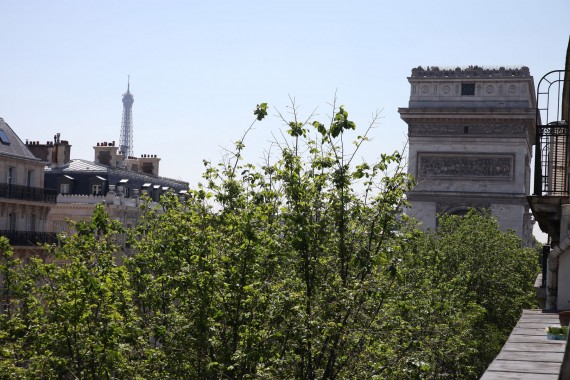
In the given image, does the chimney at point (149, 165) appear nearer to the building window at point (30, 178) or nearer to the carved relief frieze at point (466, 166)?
the carved relief frieze at point (466, 166)

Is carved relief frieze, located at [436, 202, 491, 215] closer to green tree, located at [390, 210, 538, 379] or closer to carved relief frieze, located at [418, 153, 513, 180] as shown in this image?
carved relief frieze, located at [418, 153, 513, 180]

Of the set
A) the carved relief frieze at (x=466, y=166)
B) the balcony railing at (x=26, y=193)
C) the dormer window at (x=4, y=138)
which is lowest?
the balcony railing at (x=26, y=193)

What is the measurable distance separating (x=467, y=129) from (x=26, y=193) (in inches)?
1137

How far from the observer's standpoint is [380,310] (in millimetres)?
13602

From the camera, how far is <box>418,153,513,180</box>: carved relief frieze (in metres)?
58.4

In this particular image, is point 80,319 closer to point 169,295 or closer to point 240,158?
point 169,295

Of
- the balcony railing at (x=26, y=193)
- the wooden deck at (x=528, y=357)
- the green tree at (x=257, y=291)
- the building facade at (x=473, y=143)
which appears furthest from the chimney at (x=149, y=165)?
the wooden deck at (x=528, y=357)

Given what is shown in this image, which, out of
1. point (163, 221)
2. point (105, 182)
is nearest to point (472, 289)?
point (163, 221)

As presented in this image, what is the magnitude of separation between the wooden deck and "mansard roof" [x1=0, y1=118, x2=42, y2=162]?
1198 inches

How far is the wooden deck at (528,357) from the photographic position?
5.79 m

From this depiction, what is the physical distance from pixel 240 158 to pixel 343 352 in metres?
3.92

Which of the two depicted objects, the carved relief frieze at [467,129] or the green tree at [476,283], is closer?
the green tree at [476,283]

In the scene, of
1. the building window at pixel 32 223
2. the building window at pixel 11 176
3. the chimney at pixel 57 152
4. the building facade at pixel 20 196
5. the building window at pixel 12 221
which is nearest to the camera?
the building facade at pixel 20 196

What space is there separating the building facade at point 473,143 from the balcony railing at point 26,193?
76.6 ft
